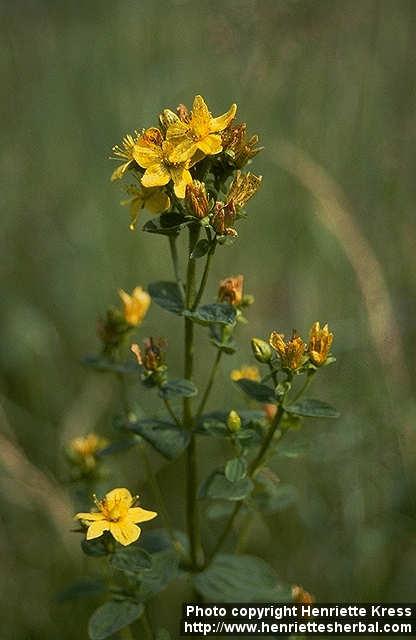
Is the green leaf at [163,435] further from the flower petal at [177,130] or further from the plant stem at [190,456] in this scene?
the flower petal at [177,130]

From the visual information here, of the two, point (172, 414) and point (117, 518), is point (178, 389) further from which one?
point (117, 518)

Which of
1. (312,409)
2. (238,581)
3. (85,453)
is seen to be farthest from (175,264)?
(238,581)

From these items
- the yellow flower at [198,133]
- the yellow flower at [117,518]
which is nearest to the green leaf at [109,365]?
the yellow flower at [117,518]

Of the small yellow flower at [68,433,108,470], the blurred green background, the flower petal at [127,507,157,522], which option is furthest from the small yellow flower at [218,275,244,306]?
the blurred green background

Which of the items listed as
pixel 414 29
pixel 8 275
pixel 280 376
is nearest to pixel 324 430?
pixel 280 376

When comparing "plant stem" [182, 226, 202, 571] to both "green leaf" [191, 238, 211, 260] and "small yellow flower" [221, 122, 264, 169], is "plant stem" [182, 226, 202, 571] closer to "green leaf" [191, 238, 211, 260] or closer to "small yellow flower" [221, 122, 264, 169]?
"green leaf" [191, 238, 211, 260]

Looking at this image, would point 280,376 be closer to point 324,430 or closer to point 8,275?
point 324,430
